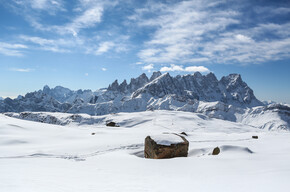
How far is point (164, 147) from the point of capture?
15.9 m

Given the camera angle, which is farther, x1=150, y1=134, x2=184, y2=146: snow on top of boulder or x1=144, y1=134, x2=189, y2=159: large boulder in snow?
x1=150, y1=134, x2=184, y2=146: snow on top of boulder

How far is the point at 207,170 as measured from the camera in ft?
34.1

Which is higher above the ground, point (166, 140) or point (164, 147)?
point (166, 140)

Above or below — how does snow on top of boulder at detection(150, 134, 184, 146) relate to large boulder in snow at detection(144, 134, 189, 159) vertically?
above

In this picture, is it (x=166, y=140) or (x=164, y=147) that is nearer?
(x=164, y=147)

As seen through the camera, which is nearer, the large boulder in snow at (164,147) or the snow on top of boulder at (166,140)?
the large boulder in snow at (164,147)

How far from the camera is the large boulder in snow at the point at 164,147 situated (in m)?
15.8

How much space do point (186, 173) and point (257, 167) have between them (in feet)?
12.6

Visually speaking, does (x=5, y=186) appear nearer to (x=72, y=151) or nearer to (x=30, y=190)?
(x=30, y=190)

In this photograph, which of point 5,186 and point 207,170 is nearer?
point 5,186

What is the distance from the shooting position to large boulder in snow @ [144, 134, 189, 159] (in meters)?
15.8

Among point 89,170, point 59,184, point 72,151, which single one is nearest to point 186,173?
point 89,170

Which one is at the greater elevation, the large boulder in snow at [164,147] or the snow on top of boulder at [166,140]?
the snow on top of boulder at [166,140]

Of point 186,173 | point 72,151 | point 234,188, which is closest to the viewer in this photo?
point 234,188
